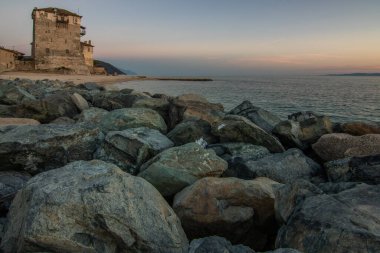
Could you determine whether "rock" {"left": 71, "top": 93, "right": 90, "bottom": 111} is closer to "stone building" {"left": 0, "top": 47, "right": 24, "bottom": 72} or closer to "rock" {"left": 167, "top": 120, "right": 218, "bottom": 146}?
"rock" {"left": 167, "top": 120, "right": 218, "bottom": 146}

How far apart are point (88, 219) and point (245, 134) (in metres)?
5.43

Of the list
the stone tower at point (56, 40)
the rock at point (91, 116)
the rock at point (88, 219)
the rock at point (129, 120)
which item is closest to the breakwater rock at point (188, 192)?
the rock at point (88, 219)

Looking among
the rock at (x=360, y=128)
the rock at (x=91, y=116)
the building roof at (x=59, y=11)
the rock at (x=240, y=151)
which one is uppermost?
the building roof at (x=59, y=11)

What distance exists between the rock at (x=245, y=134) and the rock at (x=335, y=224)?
4.09m

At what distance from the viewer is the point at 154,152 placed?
7.34m

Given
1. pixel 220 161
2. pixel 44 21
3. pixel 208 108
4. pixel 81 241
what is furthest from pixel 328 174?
pixel 44 21

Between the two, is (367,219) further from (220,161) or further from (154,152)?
(154,152)

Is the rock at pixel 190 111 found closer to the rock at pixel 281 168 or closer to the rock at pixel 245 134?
the rock at pixel 245 134

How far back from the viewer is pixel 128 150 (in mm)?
7266

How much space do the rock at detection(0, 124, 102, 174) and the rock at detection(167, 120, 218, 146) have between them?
6.74ft

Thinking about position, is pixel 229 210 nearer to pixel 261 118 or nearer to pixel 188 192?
pixel 188 192

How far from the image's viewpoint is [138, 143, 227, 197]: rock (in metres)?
5.69

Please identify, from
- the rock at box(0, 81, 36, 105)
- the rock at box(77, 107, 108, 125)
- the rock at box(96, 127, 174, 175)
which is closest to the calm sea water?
the rock at box(0, 81, 36, 105)

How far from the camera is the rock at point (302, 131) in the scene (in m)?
8.98
